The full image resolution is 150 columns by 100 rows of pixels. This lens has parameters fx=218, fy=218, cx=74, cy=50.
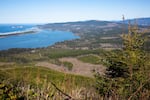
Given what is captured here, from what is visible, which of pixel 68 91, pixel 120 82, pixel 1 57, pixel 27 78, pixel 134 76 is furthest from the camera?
pixel 1 57

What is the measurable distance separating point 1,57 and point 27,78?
112 meters

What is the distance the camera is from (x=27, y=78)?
2.55 metres

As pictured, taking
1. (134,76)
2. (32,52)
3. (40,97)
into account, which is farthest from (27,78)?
(32,52)

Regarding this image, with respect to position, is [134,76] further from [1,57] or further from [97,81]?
[1,57]

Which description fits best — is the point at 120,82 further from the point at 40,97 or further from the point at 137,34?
the point at 40,97

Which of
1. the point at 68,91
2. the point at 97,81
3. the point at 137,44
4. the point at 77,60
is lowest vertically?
the point at 77,60

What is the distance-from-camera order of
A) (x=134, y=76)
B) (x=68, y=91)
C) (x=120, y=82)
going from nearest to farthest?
1. (x=68, y=91)
2. (x=134, y=76)
3. (x=120, y=82)

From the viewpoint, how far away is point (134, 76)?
8.14 m

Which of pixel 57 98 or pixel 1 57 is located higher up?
pixel 57 98

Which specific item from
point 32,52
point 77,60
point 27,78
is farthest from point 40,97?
point 32,52

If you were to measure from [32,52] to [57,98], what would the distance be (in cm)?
12426

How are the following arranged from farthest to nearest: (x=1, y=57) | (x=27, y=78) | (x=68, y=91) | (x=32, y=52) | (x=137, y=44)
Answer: (x=32, y=52) → (x=1, y=57) → (x=137, y=44) → (x=27, y=78) → (x=68, y=91)

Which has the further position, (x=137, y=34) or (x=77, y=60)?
(x=77, y=60)

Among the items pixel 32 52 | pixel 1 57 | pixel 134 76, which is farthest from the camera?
pixel 32 52
